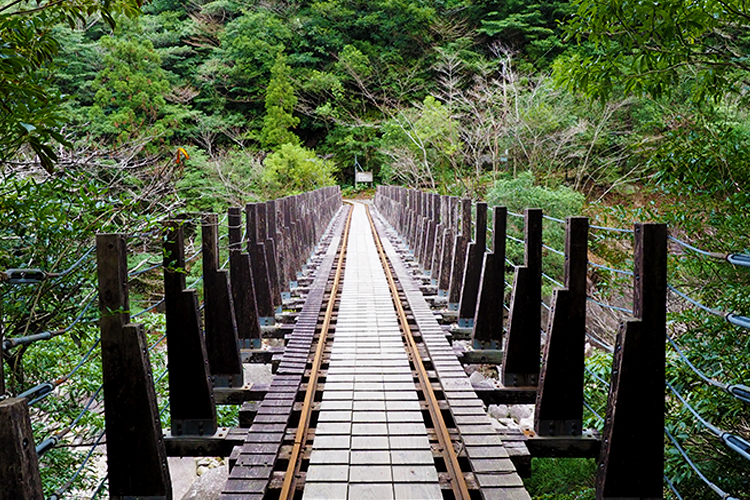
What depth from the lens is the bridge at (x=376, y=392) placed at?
2605mm

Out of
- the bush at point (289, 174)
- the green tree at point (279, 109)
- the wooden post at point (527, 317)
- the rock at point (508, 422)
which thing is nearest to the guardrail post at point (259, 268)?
the wooden post at point (527, 317)

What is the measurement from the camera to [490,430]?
3.22 m

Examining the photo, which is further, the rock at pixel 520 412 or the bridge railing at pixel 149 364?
the rock at pixel 520 412

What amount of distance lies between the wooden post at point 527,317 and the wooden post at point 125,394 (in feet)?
7.96

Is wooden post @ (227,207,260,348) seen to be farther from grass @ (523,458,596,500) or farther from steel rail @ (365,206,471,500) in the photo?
grass @ (523,458,596,500)

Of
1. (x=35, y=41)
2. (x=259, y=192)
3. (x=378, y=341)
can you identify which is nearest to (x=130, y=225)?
(x=35, y=41)

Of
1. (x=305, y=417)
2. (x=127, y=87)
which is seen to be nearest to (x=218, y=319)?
(x=305, y=417)

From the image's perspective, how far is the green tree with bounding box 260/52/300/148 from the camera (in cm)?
3772

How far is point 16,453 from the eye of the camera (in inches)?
63.3

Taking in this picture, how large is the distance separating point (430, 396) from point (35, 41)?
10.7ft

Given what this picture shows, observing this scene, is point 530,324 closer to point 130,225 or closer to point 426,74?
point 130,225

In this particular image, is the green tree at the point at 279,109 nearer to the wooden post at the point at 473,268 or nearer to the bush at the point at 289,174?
the bush at the point at 289,174

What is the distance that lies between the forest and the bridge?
1.34 ft

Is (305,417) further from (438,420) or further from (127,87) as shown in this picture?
(127,87)
